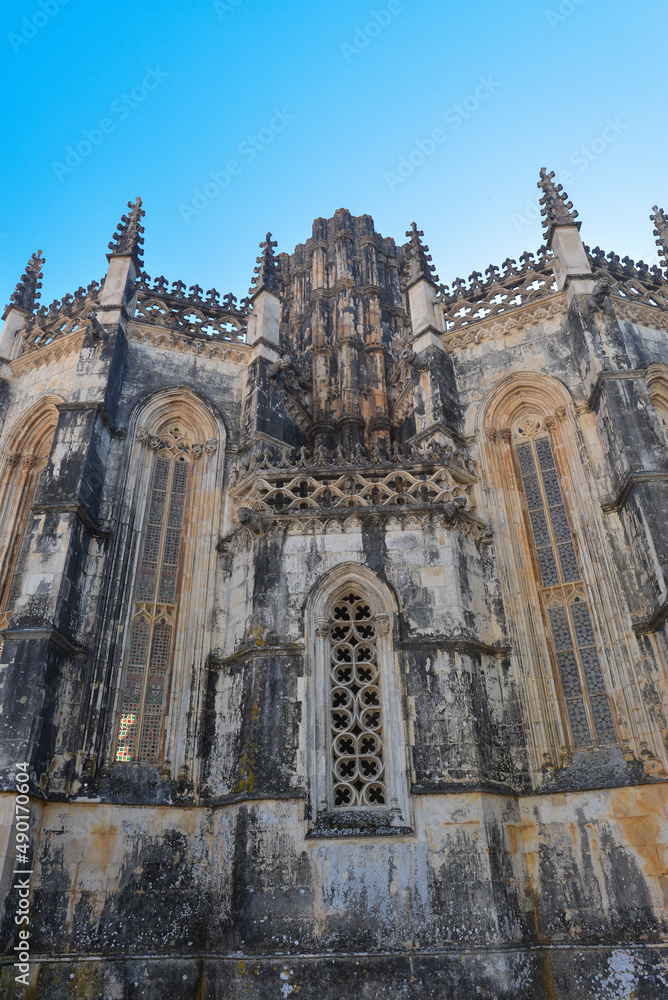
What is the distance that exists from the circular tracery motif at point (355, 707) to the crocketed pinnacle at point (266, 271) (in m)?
9.34

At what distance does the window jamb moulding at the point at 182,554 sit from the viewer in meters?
12.2

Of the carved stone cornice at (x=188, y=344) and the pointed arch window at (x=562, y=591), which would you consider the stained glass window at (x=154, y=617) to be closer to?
the carved stone cornice at (x=188, y=344)

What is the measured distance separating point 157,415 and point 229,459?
1929 mm

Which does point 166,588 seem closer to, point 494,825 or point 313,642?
point 313,642

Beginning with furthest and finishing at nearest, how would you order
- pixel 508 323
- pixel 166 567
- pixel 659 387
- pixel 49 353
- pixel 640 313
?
pixel 49 353, pixel 508 323, pixel 640 313, pixel 659 387, pixel 166 567

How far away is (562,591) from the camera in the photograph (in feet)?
43.7

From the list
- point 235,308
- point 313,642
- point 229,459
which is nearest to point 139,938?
point 313,642

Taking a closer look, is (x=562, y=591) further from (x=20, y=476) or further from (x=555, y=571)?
(x=20, y=476)

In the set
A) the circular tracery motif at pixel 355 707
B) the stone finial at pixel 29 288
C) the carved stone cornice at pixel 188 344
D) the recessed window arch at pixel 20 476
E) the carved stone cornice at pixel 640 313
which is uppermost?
the stone finial at pixel 29 288

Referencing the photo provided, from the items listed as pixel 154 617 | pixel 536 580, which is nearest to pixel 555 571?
pixel 536 580

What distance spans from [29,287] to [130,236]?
3.28 metres

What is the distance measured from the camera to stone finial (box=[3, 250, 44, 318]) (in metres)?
18.4
